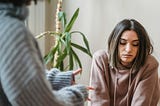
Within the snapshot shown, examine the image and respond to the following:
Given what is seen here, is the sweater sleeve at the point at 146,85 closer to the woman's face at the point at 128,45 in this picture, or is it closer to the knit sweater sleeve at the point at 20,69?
the woman's face at the point at 128,45

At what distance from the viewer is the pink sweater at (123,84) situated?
1745mm

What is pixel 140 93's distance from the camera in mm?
1733

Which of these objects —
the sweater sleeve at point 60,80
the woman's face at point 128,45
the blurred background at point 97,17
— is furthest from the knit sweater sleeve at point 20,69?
the blurred background at point 97,17

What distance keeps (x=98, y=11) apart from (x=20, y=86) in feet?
5.57

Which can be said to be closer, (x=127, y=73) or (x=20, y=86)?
(x=20, y=86)

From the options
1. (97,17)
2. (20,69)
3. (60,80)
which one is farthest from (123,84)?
(20,69)

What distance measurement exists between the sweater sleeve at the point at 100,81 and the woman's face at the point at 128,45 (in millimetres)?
130

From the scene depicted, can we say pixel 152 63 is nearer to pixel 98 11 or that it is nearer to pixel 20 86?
pixel 98 11

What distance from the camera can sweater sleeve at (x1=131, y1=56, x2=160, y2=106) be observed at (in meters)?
1.73

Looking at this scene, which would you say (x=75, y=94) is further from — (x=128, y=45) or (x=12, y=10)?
(x=128, y=45)

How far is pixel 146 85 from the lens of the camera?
1.74 m

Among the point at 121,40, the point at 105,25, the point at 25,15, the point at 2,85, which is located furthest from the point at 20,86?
the point at 105,25

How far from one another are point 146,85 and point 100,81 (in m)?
0.27

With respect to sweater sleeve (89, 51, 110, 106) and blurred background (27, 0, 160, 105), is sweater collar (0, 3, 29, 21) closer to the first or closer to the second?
sweater sleeve (89, 51, 110, 106)
